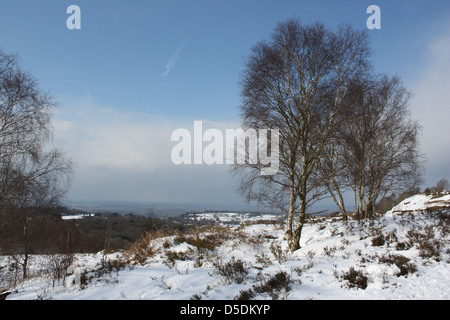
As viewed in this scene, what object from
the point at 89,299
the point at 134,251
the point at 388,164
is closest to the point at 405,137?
the point at 388,164

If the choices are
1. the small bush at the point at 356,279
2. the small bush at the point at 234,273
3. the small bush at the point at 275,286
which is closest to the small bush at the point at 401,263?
the small bush at the point at 356,279

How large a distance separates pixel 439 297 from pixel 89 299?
21.7 ft

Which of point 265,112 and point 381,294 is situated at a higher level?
point 265,112

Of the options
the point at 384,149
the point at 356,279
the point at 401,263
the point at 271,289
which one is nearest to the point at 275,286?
the point at 271,289

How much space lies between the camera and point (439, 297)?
4172 millimetres

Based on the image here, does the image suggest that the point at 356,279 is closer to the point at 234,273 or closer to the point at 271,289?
the point at 271,289

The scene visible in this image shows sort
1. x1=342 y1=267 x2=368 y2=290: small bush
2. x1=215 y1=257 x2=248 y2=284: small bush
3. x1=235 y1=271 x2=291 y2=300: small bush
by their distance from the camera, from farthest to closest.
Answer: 1. x1=215 y1=257 x2=248 y2=284: small bush
2. x1=342 y1=267 x2=368 y2=290: small bush
3. x1=235 y1=271 x2=291 y2=300: small bush

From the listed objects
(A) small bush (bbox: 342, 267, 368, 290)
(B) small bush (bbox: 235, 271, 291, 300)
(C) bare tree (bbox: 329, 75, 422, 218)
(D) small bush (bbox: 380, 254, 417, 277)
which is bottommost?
(B) small bush (bbox: 235, 271, 291, 300)

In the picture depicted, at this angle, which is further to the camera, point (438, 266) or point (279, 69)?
point (279, 69)

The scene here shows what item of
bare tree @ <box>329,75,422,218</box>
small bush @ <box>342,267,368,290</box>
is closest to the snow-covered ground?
small bush @ <box>342,267,368,290</box>

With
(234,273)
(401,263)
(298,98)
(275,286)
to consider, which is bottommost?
(234,273)

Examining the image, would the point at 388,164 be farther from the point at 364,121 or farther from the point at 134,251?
the point at 134,251

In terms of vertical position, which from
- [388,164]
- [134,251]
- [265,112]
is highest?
[265,112]

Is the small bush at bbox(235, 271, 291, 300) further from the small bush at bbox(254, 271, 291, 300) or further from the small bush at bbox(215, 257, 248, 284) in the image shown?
the small bush at bbox(215, 257, 248, 284)
